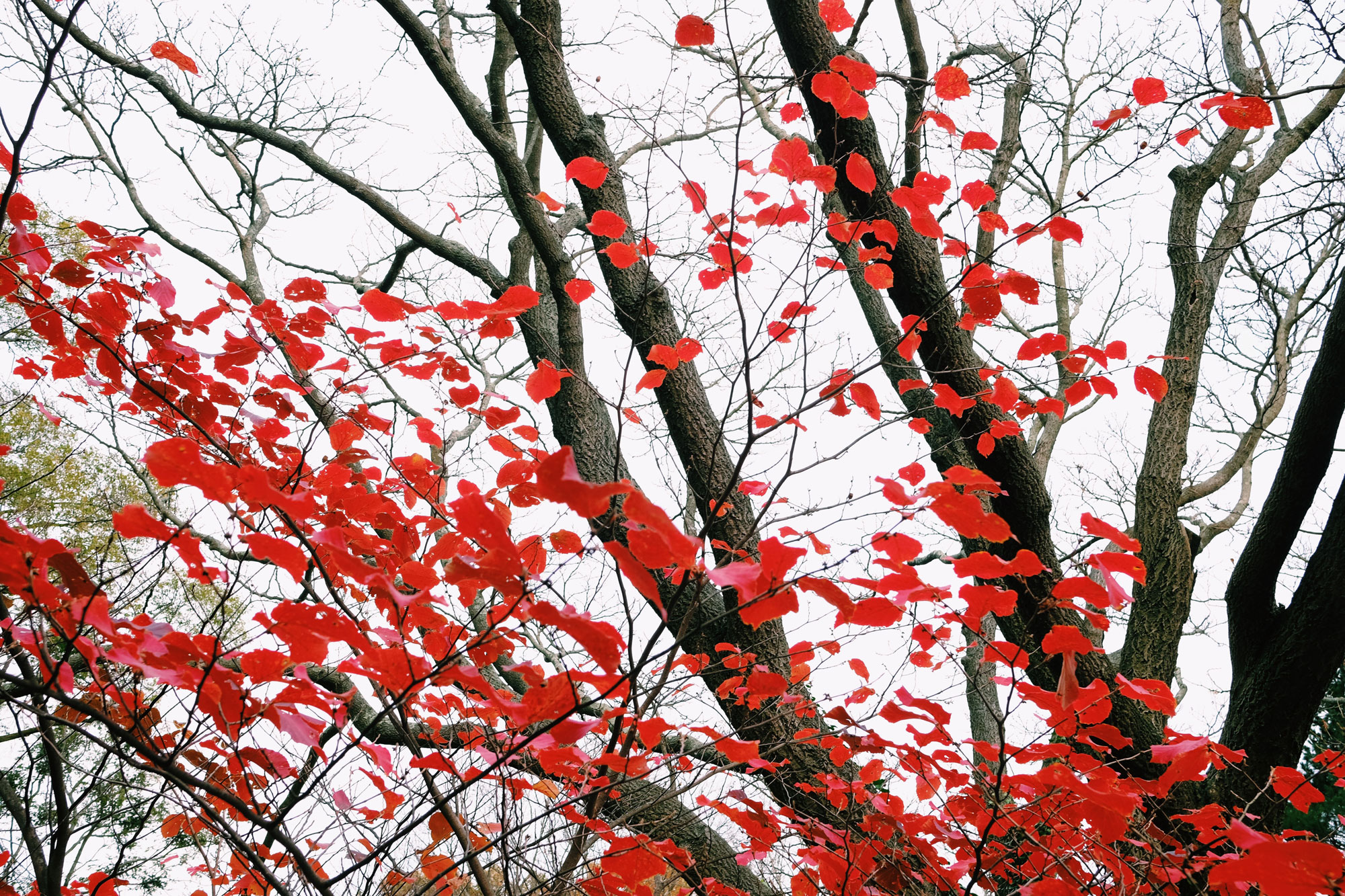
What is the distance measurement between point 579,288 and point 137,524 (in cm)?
195

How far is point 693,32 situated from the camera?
201 centimetres

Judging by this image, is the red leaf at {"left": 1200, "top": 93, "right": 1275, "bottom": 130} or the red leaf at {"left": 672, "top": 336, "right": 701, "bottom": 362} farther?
the red leaf at {"left": 672, "top": 336, "right": 701, "bottom": 362}

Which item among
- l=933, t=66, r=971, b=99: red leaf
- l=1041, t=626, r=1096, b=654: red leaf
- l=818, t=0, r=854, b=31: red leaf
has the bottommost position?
l=1041, t=626, r=1096, b=654: red leaf

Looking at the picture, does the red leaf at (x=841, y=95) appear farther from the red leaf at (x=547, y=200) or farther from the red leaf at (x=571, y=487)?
the red leaf at (x=571, y=487)

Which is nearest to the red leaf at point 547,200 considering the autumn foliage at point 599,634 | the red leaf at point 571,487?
the autumn foliage at point 599,634

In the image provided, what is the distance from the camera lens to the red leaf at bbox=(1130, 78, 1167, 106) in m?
2.16

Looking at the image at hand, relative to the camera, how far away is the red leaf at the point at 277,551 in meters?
1.12

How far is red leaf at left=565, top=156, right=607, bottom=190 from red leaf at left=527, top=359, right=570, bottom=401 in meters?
0.71

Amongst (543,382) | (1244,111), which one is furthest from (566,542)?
(1244,111)

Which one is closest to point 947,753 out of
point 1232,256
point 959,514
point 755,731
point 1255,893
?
point 755,731

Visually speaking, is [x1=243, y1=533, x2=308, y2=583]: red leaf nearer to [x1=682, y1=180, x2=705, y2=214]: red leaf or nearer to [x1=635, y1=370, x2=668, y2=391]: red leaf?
[x1=682, y1=180, x2=705, y2=214]: red leaf

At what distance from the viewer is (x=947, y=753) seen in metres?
2.44

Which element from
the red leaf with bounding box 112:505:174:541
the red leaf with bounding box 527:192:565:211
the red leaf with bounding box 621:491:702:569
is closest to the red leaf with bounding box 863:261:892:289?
the red leaf with bounding box 527:192:565:211

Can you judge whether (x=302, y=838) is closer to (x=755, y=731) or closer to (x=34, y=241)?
(x=755, y=731)
